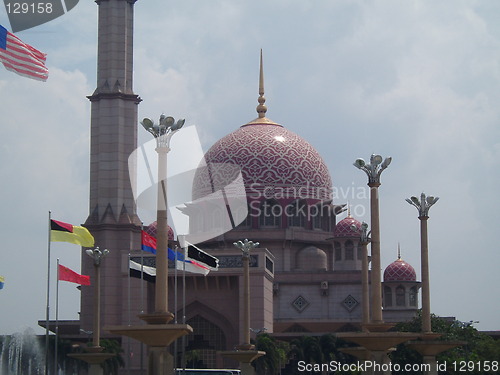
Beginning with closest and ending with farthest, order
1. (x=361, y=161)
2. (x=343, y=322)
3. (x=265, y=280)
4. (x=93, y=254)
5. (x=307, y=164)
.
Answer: (x=361, y=161), (x=93, y=254), (x=265, y=280), (x=343, y=322), (x=307, y=164)

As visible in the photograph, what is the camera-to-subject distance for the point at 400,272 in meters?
62.2

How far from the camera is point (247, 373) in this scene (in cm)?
3900

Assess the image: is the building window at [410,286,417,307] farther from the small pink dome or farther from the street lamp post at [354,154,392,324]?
the street lamp post at [354,154,392,324]

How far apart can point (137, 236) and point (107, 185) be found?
334 cm

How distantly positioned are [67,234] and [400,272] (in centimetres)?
2999

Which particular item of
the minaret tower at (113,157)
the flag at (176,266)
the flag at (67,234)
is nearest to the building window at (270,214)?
the minaret tower at (113,157)

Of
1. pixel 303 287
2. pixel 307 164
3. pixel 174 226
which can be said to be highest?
pixel 307 164

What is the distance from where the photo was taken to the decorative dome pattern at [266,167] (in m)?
64.4

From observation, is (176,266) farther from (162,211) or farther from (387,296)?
(387,296)

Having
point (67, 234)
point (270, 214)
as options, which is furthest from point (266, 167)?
point (67, 234)

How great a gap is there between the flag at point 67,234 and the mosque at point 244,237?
695 inches

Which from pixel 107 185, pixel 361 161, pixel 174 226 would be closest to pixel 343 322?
pixel 174 226

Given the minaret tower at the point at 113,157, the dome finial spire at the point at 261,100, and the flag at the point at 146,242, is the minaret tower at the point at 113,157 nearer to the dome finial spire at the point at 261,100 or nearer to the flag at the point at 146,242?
the dome finial spire at the point at 261,100

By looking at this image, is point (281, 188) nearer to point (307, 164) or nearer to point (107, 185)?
point (307, 164)
